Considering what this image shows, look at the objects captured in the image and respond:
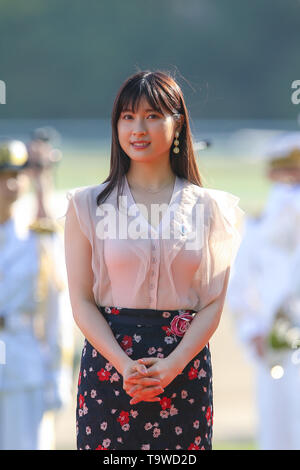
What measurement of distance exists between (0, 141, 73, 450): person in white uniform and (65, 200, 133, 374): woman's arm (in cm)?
201

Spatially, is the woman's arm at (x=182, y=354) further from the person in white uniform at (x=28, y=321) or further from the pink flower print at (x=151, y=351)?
the person in white uniform at (x=28, y=321)

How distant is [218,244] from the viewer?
2969 millimetres

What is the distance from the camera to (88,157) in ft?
98.1

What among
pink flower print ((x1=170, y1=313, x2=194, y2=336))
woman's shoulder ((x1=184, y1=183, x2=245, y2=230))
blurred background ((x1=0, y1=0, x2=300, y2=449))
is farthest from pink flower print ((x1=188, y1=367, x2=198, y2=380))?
blurred background ((x1=0, y1=0, x2=300, y2=449))

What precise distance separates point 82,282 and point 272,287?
3.13 metres

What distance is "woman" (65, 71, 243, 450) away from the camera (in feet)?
9.42

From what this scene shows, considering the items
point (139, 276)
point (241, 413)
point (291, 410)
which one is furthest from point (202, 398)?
point (241, 413)

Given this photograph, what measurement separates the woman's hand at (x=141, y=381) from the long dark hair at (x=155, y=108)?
0.46 metres

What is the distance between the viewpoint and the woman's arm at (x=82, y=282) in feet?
9.47

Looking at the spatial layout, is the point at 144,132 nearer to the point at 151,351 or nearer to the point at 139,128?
the point at 139,128

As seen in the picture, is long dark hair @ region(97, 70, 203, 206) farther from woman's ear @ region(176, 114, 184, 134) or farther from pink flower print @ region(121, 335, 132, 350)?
pink flower print @ region(121, 335, 132, 350)

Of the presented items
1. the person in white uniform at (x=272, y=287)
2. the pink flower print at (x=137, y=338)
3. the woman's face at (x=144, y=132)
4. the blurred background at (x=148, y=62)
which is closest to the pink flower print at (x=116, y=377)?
the pink flower print at (x=137, y=338)
